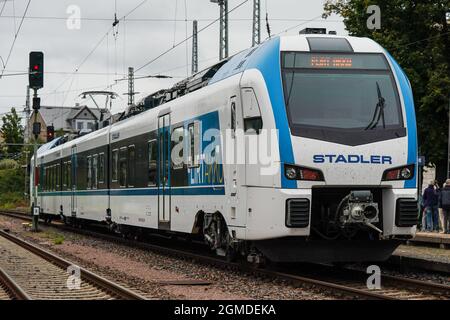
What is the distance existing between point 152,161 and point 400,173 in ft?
22.9

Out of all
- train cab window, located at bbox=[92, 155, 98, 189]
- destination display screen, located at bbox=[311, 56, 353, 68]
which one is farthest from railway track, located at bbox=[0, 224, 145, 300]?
train cab window, located at bbox=[92, 155, 98, 189]

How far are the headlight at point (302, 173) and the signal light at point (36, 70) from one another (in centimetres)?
1527

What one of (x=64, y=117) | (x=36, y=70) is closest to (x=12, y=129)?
(x=64, y=117)

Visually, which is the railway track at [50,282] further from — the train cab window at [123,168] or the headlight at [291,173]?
the train cab window at [123,168]

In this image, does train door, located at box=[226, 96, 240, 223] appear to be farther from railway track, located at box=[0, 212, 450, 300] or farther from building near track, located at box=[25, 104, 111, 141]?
building near track, located at box=[25, 104, 111, 141]

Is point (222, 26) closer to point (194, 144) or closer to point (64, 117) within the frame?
point (194, 144)

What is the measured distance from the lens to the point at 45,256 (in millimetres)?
18188

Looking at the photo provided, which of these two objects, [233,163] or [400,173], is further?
[233,163]

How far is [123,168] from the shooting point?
68.5ft

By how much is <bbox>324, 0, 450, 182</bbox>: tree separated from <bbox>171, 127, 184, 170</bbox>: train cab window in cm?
1860

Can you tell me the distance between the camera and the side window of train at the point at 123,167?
813 inches

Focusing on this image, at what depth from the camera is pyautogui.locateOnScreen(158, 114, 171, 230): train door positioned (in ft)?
54.9

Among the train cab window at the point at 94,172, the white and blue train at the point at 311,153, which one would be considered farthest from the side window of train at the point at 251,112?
the train cab window at the point at 94,172
